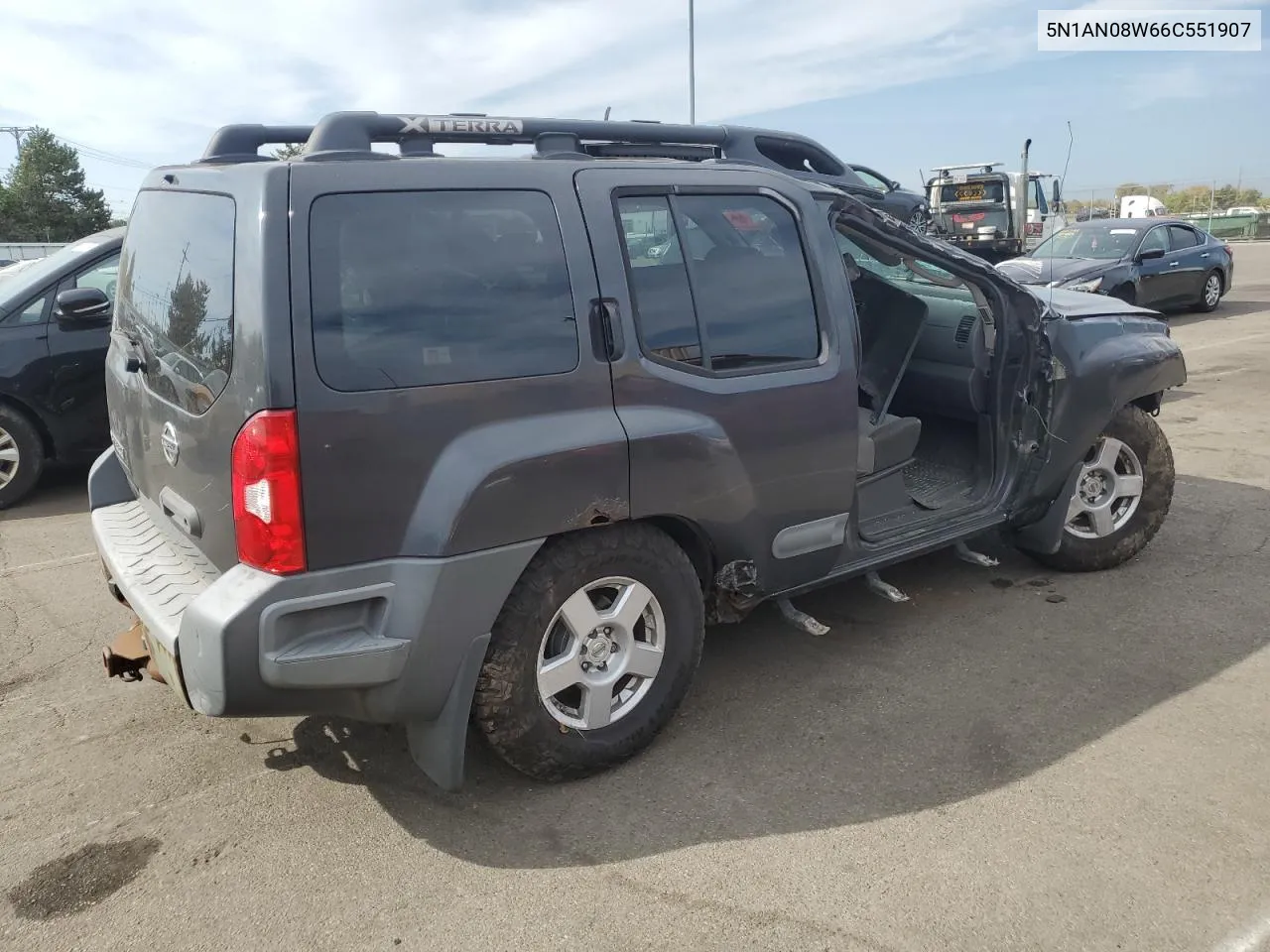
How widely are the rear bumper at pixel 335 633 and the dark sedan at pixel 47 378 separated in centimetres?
432

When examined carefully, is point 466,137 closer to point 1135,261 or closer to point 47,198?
point 1135,261

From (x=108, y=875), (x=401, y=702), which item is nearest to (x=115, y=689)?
(x=108, y=875)

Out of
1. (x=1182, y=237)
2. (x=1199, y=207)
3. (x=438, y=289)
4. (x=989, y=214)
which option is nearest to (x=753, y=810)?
(x=438, y=289)

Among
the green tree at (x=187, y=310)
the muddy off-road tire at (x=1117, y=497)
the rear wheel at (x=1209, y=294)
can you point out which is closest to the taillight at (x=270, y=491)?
the green tree at (x=187, y=310)

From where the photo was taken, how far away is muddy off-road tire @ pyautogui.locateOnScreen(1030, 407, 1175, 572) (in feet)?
15.6

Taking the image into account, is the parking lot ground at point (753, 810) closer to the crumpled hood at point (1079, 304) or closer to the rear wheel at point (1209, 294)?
the crumpled hood at point (1079, 304)

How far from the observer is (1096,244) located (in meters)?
13.9

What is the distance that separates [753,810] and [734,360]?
145 centimetres

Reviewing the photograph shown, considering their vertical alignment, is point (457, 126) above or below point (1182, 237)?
below

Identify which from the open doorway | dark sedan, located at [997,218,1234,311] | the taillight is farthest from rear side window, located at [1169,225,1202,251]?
the taillight

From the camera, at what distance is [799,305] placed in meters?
3.54

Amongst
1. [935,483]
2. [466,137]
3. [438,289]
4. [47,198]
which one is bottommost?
[935,483]

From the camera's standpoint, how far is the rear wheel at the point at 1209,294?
51.0ft

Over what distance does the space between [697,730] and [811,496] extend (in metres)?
0.92
